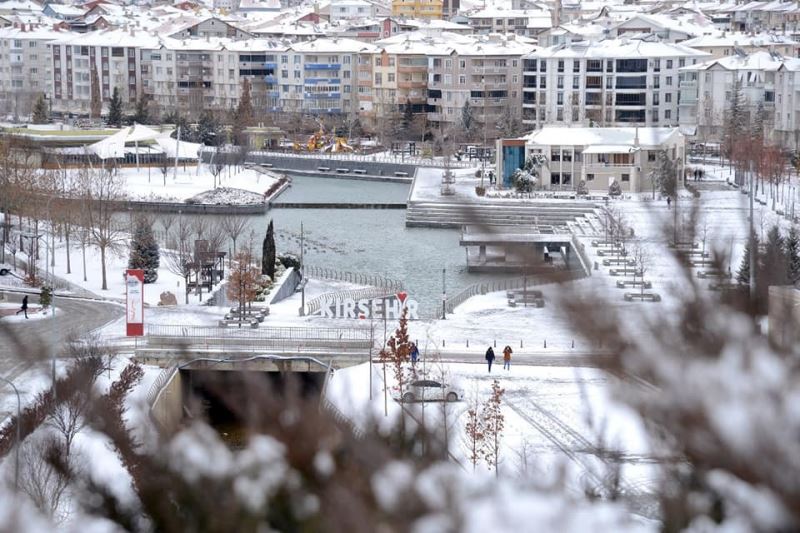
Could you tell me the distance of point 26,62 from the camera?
66.0ft

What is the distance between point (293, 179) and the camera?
14.5m

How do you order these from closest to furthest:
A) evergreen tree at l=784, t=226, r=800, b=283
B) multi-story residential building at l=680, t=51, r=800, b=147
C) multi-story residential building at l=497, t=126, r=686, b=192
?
evergreen tree at l=784, t=226, r=800, b=283 < multi-story residential building at l=497, t=126, r=686, b=192 < multi-story residential building at l=680, t=51, r=800, b=147

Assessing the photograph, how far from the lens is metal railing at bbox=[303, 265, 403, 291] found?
27.0ft

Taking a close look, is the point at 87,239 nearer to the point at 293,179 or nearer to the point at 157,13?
the point at 293,179

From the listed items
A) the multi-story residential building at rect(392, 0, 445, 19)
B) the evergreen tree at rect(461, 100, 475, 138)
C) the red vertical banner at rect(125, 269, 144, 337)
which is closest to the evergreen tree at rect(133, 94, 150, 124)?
the evergreen tree at rect(461, 100, 475, 138)

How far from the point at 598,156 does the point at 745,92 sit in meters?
3.66

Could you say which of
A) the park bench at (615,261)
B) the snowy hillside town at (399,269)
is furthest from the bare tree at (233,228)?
the park bench at (615,261)

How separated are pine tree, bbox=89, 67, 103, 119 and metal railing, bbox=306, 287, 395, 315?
10873 mm

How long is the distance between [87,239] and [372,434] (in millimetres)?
7379

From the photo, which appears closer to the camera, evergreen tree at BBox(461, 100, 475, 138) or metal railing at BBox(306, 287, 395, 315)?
metal railing at BBox(306, 287, 395, 315)

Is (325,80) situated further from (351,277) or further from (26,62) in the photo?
(351,277)

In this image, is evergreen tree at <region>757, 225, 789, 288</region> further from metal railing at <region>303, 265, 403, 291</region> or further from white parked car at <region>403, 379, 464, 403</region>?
metal railing at <region>303, 265, 403, 291</region>

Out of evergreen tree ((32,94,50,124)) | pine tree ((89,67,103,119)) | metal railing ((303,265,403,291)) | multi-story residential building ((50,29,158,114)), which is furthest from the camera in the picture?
multi-story residential building ((50,29,158,114))

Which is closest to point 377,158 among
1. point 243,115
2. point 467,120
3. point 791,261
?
point 467,120
